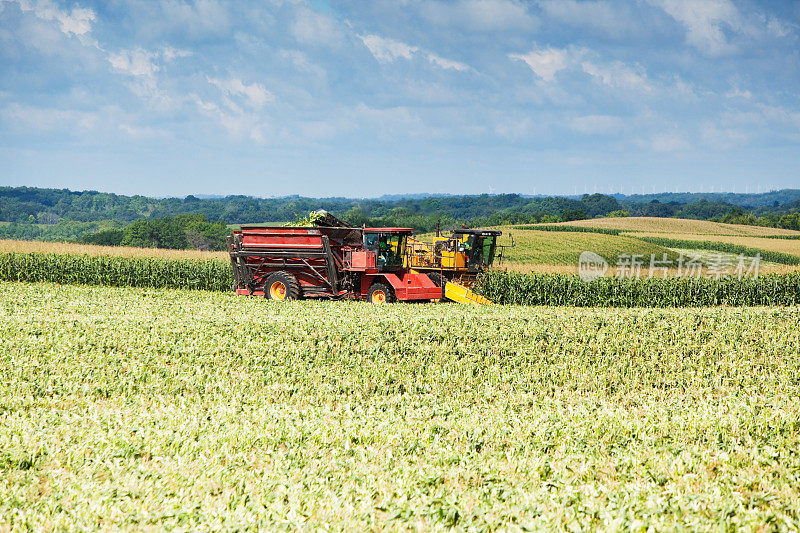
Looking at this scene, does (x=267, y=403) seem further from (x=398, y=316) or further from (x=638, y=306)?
(x=638, y=306)

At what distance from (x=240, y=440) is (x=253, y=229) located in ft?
42.6

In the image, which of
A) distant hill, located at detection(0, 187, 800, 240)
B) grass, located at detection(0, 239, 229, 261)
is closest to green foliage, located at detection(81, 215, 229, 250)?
distant hill, located at detection(0, 187, 800, 240)

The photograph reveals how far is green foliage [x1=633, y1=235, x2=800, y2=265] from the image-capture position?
43.1 m

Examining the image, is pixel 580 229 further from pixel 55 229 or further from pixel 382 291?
pixel 55 229

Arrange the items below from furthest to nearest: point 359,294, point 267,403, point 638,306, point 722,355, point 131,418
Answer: point 638,306, point 359,294, point 722,355, point 267,403, point 131,418

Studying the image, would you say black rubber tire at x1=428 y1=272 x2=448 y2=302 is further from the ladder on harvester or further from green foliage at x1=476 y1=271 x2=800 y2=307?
green foliage at x1=476 y1=271 x2=800 y2=307

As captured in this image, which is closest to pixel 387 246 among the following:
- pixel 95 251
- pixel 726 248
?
pixel 95 251

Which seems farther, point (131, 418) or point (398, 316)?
point (398, 316)

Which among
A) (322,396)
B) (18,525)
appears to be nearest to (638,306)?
(322,396)

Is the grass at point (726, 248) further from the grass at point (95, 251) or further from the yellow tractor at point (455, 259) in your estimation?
the grass at point (95, 251)

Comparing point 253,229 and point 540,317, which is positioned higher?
point 253,229

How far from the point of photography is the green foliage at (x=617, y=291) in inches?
837

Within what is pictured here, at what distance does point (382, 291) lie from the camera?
18.1 metres

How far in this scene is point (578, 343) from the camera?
39.5 feet
